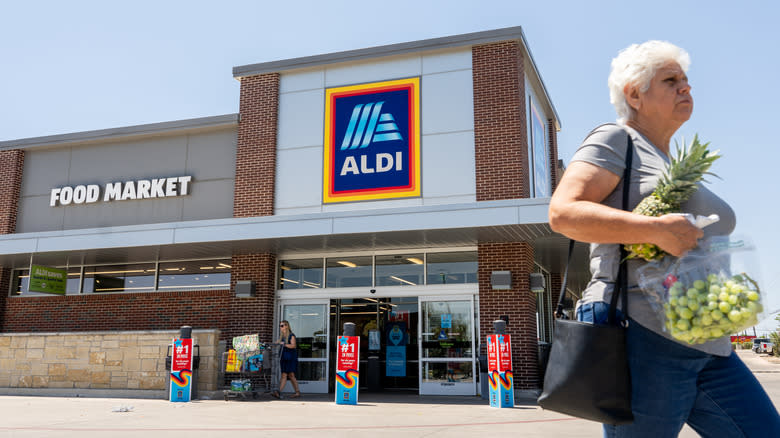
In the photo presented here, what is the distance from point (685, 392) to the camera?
6.23 feet

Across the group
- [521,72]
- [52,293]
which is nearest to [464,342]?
[521,72]

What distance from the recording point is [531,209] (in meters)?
11.9

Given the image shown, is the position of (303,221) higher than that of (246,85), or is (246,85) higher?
(246,85)

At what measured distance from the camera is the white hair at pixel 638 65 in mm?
2072

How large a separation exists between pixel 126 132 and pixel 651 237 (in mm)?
17456

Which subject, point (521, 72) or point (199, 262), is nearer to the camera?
point (521, 72)

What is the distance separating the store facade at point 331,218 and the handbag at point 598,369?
→ 1022 cm

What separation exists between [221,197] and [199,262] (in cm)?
178

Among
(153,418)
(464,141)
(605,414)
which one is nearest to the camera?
(605,414)

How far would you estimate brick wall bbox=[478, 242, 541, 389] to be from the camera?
43.8 ft

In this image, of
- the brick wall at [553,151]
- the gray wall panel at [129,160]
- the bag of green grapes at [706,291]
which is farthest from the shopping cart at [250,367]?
the bag of green grapes at [706,291]

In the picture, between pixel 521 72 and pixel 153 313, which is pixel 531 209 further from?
pixel 153 313

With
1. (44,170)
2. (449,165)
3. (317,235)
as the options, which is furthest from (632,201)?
(44,170)

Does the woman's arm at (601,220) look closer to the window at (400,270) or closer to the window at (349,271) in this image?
the window at (400,270)
